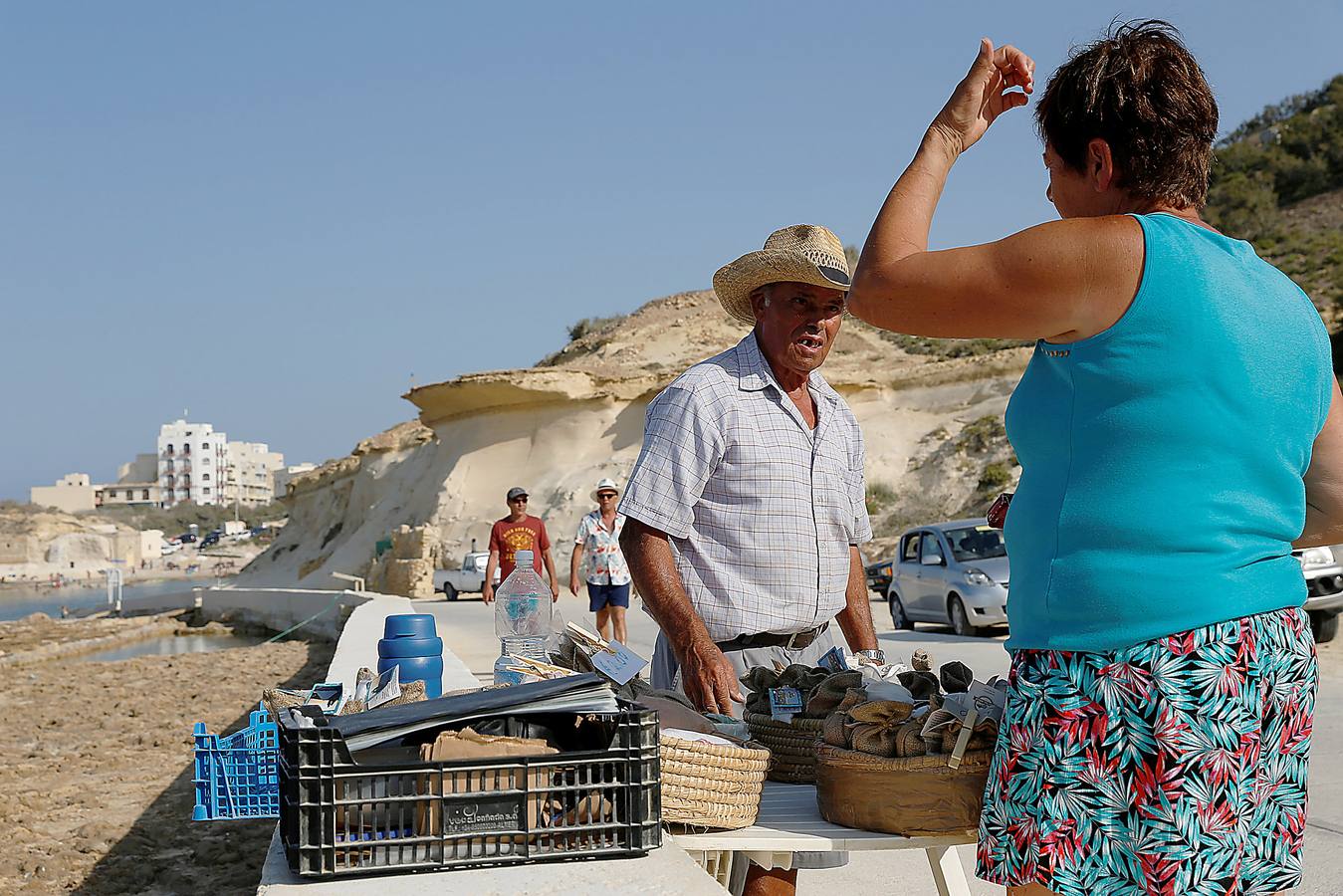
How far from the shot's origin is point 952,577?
54.3 feet

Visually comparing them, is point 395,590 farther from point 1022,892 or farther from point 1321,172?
point 1321,172

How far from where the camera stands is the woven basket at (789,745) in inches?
117

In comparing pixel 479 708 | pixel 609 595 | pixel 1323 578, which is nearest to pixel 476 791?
pixel 479 708

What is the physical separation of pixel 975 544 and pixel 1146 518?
617 inches

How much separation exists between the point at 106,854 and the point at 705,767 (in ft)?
19.8

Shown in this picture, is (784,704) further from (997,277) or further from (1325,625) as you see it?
(1325,625)

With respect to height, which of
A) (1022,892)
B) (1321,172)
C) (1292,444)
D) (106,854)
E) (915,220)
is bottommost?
(106,854)

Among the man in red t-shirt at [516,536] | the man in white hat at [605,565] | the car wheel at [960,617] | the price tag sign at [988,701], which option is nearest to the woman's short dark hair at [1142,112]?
the price tag sign at [988,701]

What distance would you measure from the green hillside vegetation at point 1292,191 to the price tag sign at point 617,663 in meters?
44.0

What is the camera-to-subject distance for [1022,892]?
2.04 m

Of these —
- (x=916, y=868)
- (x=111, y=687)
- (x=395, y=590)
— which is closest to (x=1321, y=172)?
(x=395, y=590)

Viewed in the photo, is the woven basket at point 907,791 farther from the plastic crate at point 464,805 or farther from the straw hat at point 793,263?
the straw hat at point 793,263

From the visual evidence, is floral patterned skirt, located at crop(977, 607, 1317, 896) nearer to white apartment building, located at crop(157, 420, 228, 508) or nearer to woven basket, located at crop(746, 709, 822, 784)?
woven basket, located at crop(746, 709, 822, 784)

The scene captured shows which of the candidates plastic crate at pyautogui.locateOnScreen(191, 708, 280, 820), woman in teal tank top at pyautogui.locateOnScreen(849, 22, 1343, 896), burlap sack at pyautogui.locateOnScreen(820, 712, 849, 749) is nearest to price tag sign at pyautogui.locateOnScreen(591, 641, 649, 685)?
burlap sack at pyautogui.locateOnScreen(820, 712, 849, 749)
